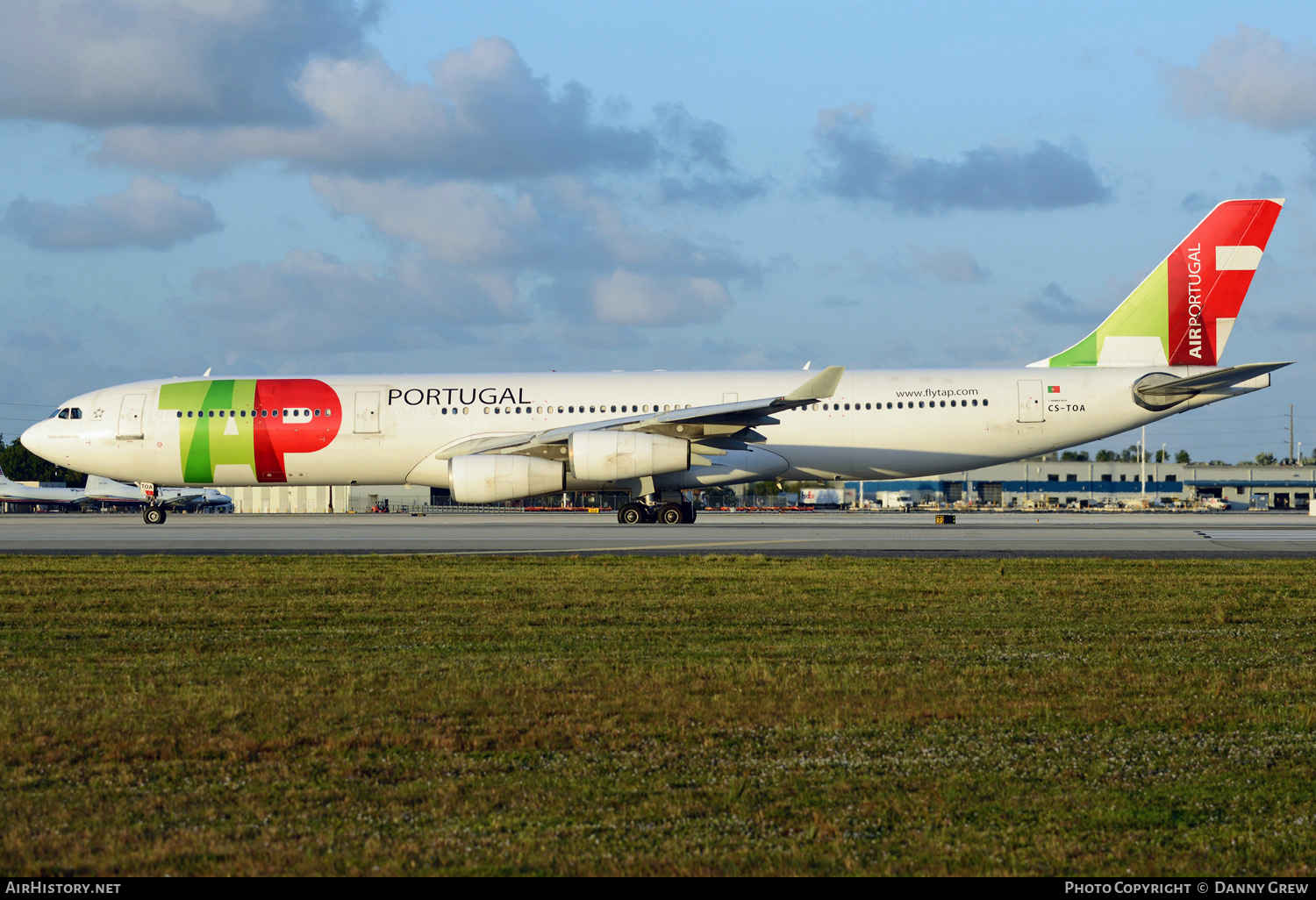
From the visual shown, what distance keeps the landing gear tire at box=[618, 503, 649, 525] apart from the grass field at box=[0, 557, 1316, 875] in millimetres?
18969

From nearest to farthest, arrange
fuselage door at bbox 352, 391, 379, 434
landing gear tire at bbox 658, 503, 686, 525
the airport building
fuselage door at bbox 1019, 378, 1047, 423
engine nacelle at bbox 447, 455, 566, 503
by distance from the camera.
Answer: engine nacelle at bbox 447, 455, 566, 503 < fuselage door at bbox 1019, 378, 1047, 423 < fuselage door at bbox 352, 391, 379, 434 < landing gear tire at bbox 658, 503, 686, 525 < the airport building

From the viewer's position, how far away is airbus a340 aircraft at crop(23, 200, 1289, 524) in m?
28.8

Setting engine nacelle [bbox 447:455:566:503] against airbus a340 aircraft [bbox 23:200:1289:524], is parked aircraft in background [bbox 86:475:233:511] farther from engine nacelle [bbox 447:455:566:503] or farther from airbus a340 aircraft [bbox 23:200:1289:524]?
engine nacelle [bbox 447:455:566:503]

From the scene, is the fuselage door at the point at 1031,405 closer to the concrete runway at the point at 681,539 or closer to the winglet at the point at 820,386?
the concrete runway at the point at 681,539

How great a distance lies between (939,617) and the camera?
10359mm

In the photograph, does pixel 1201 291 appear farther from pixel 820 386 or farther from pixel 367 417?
pixel 367 417

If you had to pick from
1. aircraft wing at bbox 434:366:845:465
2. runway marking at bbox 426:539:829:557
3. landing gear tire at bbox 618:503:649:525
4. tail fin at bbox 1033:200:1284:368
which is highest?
tail fin at bbox 1033:200:1284:368

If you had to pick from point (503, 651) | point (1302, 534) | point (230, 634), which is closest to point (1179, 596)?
point (503, 651)

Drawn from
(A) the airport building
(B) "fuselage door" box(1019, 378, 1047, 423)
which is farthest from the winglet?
(A) the airport building

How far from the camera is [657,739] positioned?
5.61 m

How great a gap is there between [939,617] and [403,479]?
2314 centimetres

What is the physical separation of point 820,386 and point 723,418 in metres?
2.54
